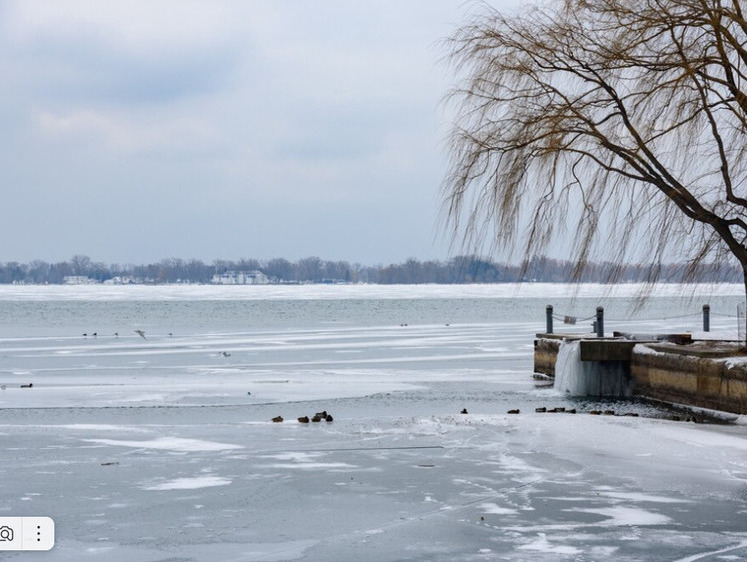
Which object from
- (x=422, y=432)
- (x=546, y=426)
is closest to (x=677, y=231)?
(x=546, y=426)

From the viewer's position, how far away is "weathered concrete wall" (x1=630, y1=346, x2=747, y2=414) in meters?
15.5

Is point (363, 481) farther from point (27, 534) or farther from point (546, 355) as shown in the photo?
point (546, 355)

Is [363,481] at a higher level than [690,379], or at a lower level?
lower

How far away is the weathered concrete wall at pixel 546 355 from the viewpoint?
24.5 m

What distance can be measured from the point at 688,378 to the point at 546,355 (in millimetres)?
7480

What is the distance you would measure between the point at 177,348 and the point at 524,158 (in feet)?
67.9

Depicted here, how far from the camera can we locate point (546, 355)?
2497cm

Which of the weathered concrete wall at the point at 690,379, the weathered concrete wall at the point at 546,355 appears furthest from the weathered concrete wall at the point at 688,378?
the weathered concrete wall at the point at 546,355

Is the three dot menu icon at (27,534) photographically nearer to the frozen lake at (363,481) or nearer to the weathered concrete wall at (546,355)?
the frozen lake at (363,481)

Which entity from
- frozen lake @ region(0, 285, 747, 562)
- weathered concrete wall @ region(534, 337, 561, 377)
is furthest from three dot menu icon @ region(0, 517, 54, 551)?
weathered concrete wall @ region(534, 337, 561, 377)

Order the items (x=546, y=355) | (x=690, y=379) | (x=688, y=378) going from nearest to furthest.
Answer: (x=690, y=379) < (x=688, y=378) < (x=546, y=355)

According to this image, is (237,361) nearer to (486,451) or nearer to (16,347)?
(16,347)

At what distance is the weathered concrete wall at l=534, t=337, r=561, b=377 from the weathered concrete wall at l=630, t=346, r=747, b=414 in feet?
12.0

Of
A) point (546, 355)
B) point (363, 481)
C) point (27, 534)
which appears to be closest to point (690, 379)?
point (546, 355)
